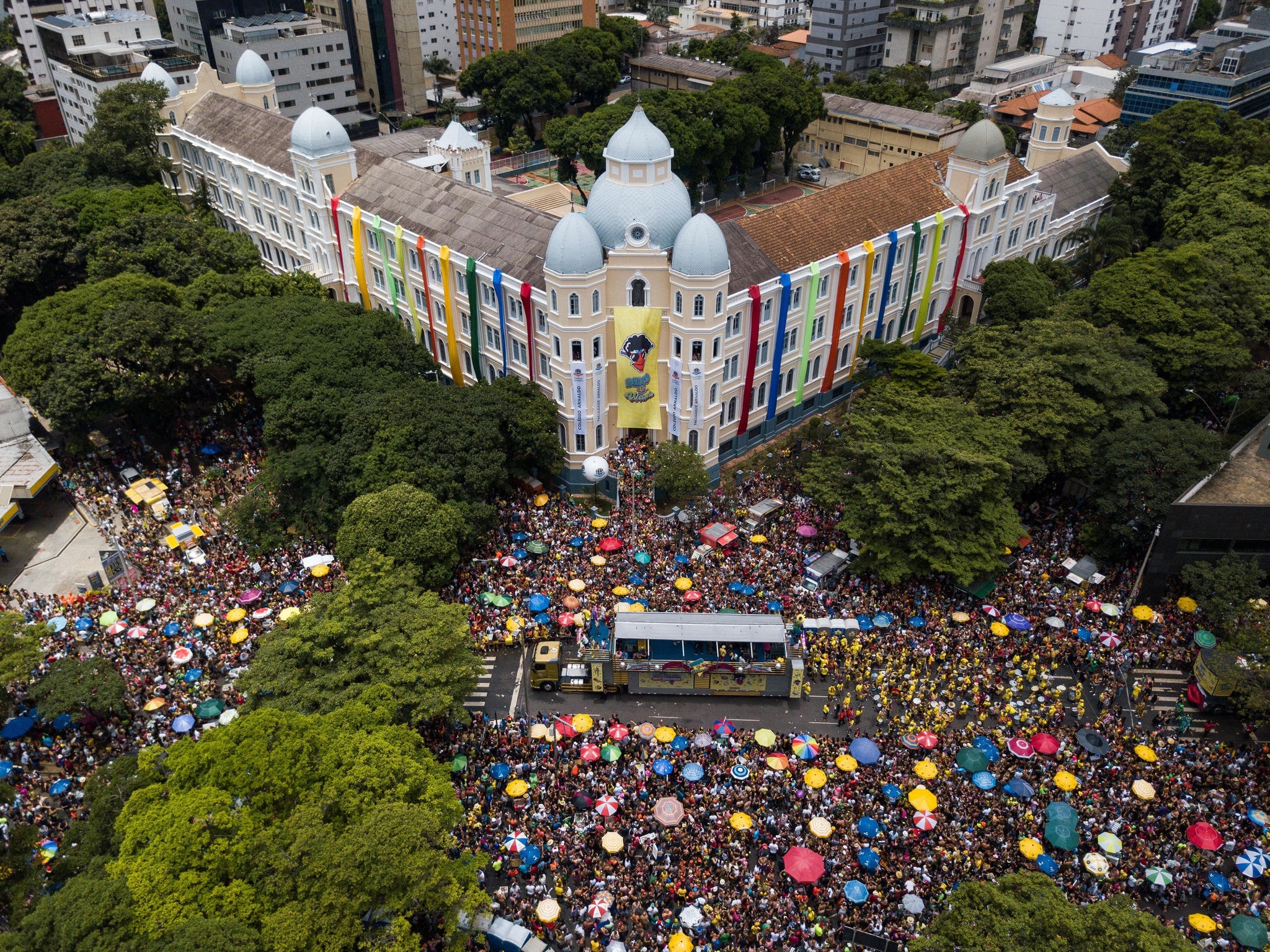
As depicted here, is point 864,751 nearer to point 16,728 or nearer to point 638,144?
point 638,144

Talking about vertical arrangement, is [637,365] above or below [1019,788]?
above

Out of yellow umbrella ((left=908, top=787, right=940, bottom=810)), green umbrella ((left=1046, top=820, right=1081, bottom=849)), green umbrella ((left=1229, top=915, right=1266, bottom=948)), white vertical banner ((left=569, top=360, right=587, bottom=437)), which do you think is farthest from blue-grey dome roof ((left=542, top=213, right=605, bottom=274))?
green umbrella ((left=1229, top=915, right=1266, bottom=948))

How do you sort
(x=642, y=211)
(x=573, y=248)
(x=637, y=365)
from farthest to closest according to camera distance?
(x=637, y=365) → (x=642, y=211) → (x=573, y=248)

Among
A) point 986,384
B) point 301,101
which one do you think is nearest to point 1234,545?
point 986,384

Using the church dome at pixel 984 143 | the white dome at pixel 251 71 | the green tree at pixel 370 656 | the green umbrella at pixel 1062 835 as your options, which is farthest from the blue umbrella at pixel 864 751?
the white dome at pixel 251 71

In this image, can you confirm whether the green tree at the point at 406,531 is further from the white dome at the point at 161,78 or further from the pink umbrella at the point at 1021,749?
the white dome at the point at 161,78

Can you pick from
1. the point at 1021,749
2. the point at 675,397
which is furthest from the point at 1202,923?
the point at 675,397
